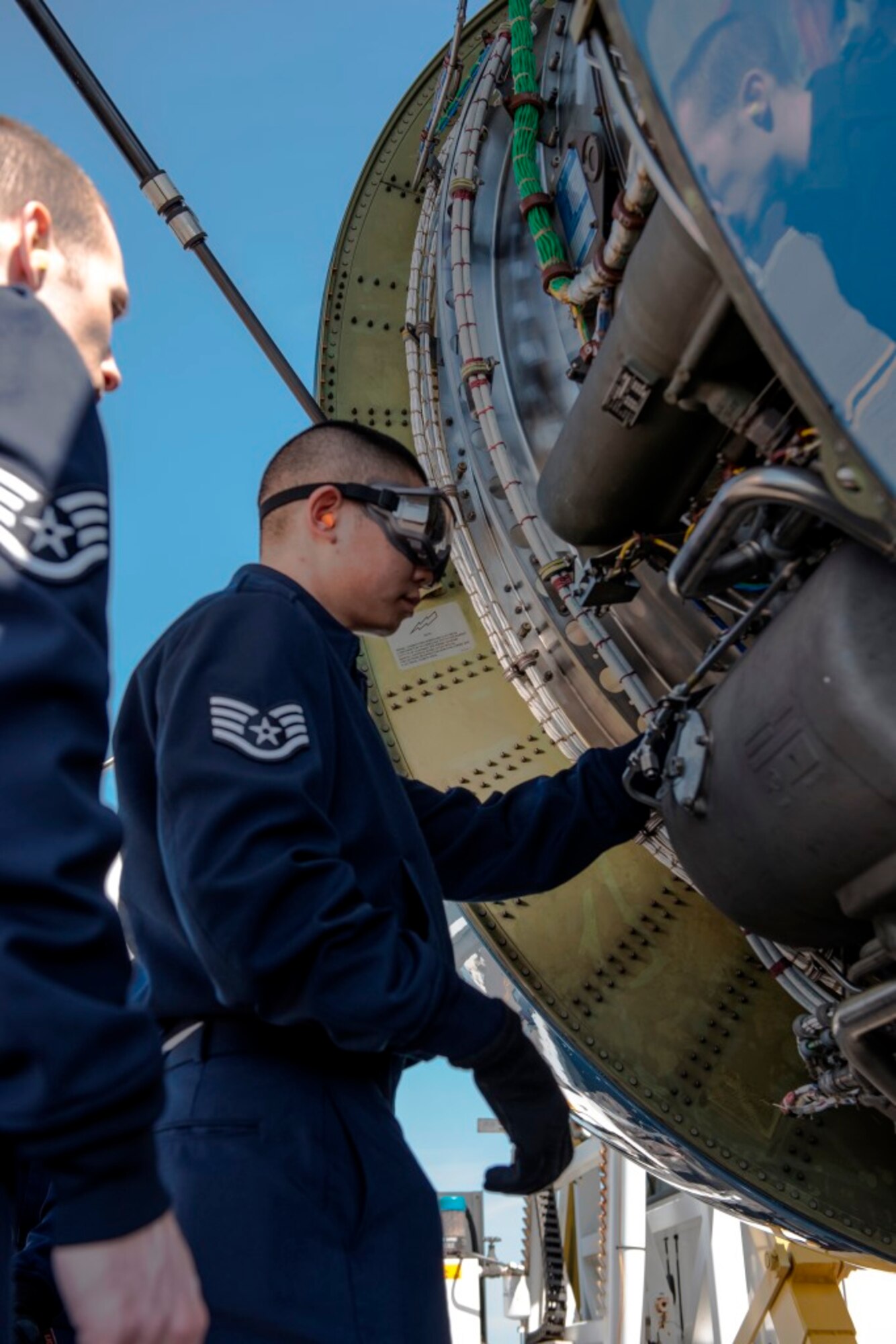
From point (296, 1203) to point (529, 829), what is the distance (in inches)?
41.7

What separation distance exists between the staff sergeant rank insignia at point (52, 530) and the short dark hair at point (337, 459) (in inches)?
41.9

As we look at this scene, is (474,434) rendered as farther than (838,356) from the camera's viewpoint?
Yes

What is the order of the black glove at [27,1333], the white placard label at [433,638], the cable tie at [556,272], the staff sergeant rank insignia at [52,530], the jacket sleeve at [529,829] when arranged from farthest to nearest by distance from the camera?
the white placard label at [433,638]
the cable tie at [556,272]
the jacket sleeve at [529,829]
the black glove at [27,1333]
the staff sergeant rank insignia at [52,530]

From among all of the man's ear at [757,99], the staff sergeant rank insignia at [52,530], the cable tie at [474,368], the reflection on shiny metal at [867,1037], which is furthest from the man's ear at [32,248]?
the cable tie at [474,368]

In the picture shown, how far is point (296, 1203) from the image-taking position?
1.60m

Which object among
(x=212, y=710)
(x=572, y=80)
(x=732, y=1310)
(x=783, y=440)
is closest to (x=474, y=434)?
(x=572, y=80)

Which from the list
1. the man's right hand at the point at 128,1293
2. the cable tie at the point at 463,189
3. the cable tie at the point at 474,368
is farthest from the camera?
the cable tie at the point at 463,189

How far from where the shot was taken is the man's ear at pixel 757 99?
5.26 feet

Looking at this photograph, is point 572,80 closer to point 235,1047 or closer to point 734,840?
point 734,840

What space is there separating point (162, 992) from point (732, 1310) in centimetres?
544

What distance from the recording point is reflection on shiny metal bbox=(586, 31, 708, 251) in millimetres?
1668

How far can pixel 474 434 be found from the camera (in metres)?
3.89

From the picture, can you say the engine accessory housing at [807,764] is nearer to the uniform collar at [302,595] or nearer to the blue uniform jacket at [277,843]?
the blue uniform jacket at [277,843]

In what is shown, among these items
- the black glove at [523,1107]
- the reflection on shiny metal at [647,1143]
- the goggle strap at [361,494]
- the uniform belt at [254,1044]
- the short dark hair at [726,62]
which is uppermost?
the goggle strap at [361,494]
